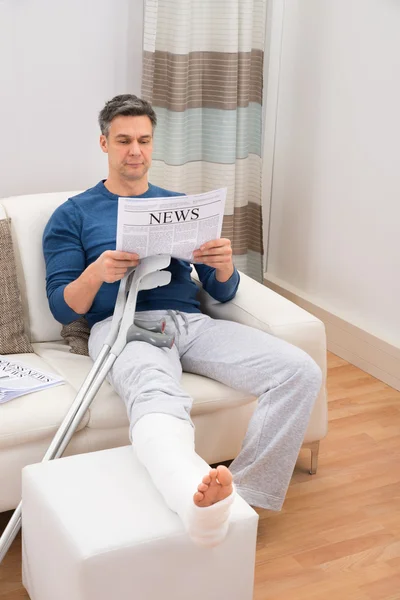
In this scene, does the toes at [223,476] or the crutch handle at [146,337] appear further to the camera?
the crutch handle at [146,337]

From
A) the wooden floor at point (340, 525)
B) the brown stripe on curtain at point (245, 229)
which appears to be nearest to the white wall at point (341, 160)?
the brown stripe on curtain at point (245, 229)

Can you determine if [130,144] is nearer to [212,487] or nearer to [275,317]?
[275,317]

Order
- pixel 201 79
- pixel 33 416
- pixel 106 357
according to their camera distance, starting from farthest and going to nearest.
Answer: pixel 201 79, pixel 106 357, pixel 33 416

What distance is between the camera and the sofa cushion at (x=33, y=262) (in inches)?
101

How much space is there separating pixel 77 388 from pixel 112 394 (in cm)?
10

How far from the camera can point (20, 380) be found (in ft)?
7.39

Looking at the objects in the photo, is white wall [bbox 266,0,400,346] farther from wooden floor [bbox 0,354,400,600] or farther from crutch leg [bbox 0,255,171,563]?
crutch leg [bbox 0,255,171,563]

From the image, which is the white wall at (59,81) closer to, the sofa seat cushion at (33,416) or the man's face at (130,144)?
the man's face at (130,144)

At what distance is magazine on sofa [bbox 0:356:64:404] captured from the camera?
2.18 metres

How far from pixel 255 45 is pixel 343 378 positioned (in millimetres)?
1374

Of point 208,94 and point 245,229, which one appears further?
point 245,229

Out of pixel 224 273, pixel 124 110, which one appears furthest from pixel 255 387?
pixel 124 110

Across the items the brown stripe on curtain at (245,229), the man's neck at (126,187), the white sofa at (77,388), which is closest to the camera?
the white sofa at (77,388)

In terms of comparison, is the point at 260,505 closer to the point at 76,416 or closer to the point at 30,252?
the point at 76,416
